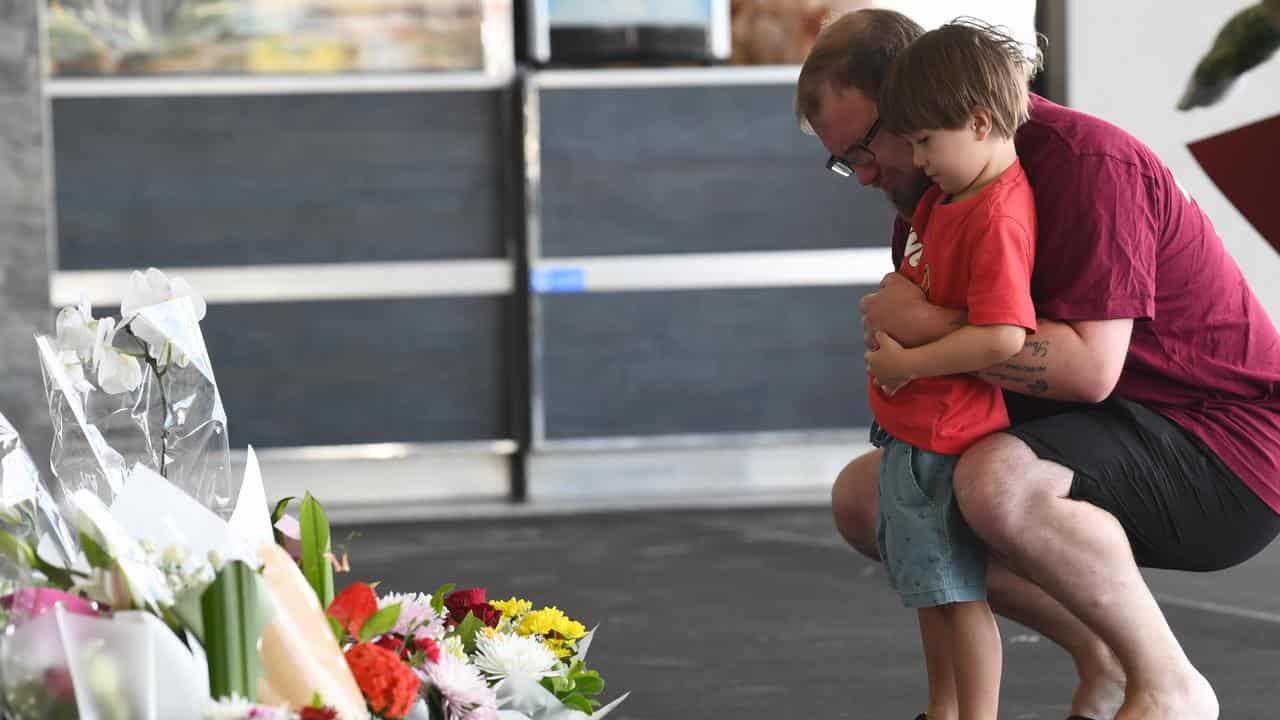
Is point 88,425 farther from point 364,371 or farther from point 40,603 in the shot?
point 364,371

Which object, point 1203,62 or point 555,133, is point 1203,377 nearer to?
point 1203,62

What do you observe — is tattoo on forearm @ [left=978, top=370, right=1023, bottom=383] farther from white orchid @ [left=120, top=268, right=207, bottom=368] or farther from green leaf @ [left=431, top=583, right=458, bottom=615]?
white orchid @ [left=120, top=268, right=207, bottom=368]

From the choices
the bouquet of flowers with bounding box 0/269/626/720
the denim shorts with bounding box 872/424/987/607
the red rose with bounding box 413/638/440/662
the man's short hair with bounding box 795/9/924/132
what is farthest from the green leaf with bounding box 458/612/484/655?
the man's short hair with bounding box 795/9/924/132

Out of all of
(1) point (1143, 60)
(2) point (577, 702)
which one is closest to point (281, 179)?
(1) point (1143, 60)

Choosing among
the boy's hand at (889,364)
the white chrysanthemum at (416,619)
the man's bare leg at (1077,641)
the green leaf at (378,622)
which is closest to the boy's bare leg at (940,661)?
the man's bare leg at (1077,641)

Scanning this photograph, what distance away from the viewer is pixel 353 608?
1.07 meters

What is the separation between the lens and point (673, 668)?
7.72ft

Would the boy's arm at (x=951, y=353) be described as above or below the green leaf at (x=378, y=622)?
above

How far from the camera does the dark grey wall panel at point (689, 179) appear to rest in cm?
407

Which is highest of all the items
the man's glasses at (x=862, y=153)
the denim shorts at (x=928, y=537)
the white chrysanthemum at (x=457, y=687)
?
the man's glasses at (x=862, y=153)

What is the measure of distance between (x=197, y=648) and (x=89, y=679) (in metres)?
0.07

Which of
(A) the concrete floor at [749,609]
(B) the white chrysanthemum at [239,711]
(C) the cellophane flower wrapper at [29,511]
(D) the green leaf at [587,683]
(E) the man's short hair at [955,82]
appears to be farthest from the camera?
Result: (A) the concrete floor at [749,609]

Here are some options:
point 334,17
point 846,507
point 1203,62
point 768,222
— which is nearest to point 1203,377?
point 846,507

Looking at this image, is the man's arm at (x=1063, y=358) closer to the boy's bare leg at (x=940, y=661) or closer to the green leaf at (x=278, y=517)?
the boy's bare leg at (x=940, y=661)
